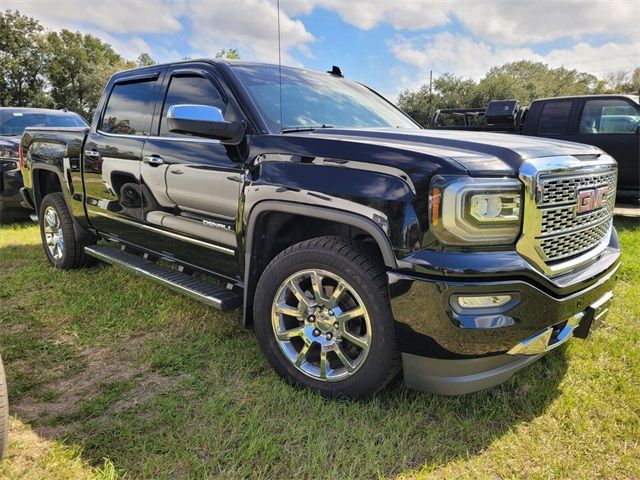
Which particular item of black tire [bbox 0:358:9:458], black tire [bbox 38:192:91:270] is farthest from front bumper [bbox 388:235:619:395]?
black tire [bbox 38:192:91:270]

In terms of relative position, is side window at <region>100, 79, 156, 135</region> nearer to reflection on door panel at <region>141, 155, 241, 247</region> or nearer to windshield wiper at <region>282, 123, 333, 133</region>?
reflection on door panel at <region>141, 155, 241, 247</region>

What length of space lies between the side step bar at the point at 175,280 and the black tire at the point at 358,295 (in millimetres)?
339

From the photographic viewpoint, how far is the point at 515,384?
2.75 meters

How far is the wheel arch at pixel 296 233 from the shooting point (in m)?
2.21

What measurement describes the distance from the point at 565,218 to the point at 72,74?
5133cm

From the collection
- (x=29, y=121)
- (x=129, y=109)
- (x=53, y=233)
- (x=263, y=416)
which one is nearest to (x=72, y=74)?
(x=29, y=121)

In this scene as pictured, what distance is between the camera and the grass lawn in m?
2.14

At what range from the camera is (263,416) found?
2465 millimetres

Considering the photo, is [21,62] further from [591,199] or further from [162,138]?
[591,199]

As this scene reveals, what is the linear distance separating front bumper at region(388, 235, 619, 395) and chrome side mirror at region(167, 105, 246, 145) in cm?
123

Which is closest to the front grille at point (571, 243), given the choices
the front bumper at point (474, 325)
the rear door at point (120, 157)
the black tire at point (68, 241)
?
the front bumper at point (474, 325)

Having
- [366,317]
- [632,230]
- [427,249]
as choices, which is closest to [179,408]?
[366,317]

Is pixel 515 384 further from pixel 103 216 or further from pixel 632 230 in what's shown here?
pixel 632 230

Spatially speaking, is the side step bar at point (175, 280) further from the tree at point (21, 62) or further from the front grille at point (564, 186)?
the tree at point (21, 62)
